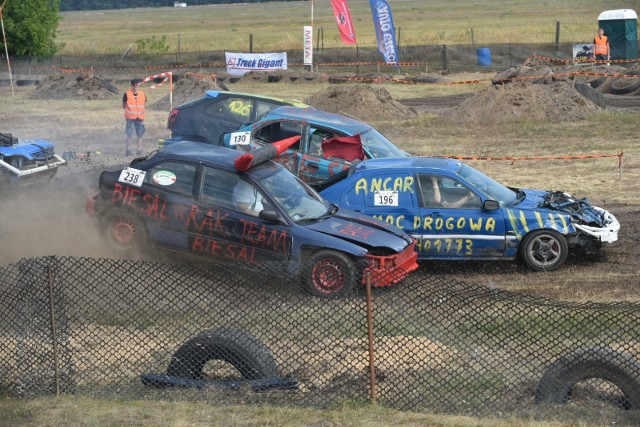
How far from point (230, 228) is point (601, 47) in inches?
1174

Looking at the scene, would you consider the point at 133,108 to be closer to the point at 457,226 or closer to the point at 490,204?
the point at 457,226

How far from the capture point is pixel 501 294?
8461mm

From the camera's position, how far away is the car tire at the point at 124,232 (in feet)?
39.0

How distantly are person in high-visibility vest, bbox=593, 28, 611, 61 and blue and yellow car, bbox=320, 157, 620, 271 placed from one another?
1067 inches

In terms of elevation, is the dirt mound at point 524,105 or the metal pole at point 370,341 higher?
the dirt mound at point 524,105

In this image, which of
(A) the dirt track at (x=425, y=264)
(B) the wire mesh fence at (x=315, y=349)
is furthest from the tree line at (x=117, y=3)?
(B) the wire mesh fence at (x=315, y=349)

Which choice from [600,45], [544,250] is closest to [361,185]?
[544,250]

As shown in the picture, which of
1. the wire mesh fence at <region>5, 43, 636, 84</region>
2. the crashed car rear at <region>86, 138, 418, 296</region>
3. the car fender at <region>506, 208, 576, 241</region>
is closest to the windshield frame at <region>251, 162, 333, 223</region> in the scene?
the crashed car rear at <region>86, 138, 418, 296</region>

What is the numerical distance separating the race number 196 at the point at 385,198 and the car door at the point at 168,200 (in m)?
2.29

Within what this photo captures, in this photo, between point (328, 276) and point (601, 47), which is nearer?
point (328, 276)

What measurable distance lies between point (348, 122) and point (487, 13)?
311 feet

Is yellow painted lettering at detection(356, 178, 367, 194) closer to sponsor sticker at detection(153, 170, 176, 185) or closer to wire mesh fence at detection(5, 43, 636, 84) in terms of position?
sponsor sticker at detection(153, 170, 176, 185)

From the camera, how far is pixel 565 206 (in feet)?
40.9

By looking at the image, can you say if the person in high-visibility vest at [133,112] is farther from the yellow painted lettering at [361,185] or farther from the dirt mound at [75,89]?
the dirt mound at [75,89]
